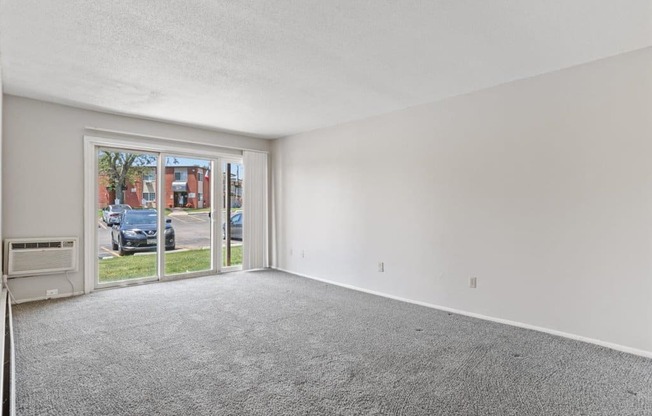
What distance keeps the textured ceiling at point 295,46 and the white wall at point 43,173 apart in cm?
30

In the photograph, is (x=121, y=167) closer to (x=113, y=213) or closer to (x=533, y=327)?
(x=113, y=213)

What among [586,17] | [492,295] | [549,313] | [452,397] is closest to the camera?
[452,397]

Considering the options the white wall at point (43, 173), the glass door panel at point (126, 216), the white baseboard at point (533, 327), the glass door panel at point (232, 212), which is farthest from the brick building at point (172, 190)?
the white baseboard at point (533, 327)

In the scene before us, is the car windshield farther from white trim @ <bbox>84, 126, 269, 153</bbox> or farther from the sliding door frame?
white trim @ <bbox>84, 126, 269, 153</bbox>

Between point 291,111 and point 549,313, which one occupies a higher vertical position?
point 291,111

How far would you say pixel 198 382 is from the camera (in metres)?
2.32

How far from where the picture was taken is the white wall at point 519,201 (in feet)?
9.37

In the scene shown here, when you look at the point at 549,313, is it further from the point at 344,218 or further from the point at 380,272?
the point at 344,218

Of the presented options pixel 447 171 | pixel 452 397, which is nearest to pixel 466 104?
pixel 447 171

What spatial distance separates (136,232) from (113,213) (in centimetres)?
43

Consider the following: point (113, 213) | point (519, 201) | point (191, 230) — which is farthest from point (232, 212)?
point (519, 201)

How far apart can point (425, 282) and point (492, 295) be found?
78 cm

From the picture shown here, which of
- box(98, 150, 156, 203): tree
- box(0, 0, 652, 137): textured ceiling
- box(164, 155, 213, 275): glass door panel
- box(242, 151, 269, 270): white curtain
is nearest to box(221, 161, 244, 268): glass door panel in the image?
box(242, 151, 269, 270): white curtain

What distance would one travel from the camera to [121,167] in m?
5.04
